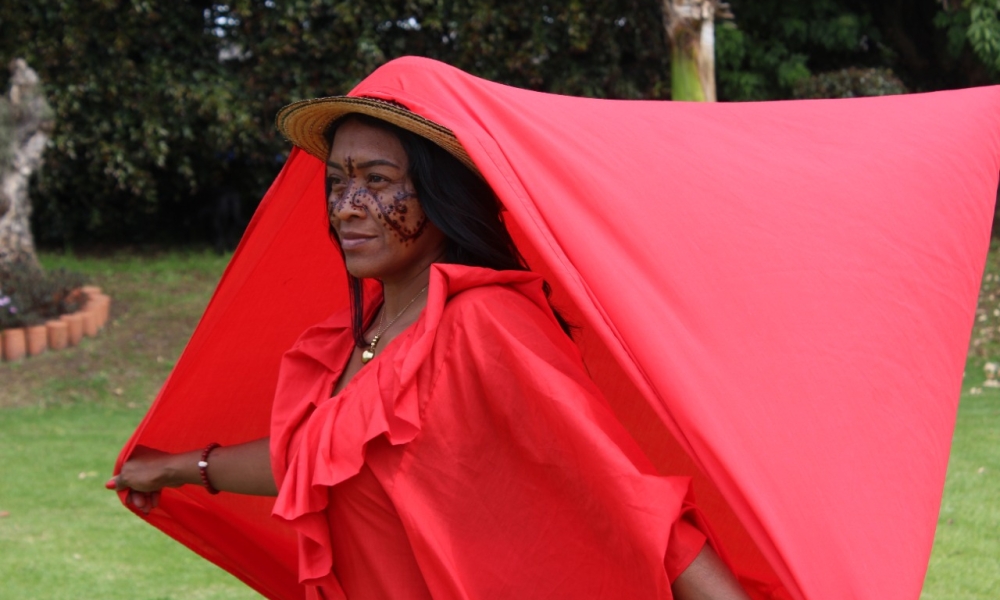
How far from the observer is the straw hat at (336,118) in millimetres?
2514

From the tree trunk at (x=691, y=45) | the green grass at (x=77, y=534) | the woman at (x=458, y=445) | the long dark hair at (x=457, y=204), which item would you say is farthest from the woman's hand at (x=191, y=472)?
the tree trunk at (x=691, y=45)

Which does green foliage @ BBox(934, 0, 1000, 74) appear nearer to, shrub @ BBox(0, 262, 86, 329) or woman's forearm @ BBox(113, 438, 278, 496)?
shrub @ BBox(0, 262, 86, 329)

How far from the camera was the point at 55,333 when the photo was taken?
9250mm

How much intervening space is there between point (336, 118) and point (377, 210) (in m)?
0.31

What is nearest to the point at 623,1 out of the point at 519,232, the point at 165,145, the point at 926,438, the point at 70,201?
the point at 165,145

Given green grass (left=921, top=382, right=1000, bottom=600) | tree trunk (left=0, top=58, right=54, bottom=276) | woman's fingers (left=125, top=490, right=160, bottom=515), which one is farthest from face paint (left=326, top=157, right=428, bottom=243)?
tree trunk (left=0, top=58, right=54, bottom=276)

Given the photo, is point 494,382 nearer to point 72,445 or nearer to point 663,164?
point 663,164

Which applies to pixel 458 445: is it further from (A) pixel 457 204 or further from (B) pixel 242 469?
(B) pixel 242 469

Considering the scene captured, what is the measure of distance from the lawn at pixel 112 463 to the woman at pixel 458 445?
8.98 feet

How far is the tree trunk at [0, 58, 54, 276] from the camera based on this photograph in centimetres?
1004

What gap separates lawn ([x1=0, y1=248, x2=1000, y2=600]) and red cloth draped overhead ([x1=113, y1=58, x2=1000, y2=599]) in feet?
6.96

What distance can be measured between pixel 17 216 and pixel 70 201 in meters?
3.02

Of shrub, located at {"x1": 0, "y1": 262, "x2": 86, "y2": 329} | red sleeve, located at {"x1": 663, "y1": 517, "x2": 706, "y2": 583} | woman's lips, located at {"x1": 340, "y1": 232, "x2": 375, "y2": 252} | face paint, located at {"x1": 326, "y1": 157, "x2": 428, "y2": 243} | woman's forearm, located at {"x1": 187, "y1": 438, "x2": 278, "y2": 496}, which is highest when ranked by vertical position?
face paint, located at {"x1": 326, "y1": 157, "x2": 428, "y2": 243}

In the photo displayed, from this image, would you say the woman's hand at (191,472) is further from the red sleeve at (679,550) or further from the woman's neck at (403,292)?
the red sleeve at (679,550)
